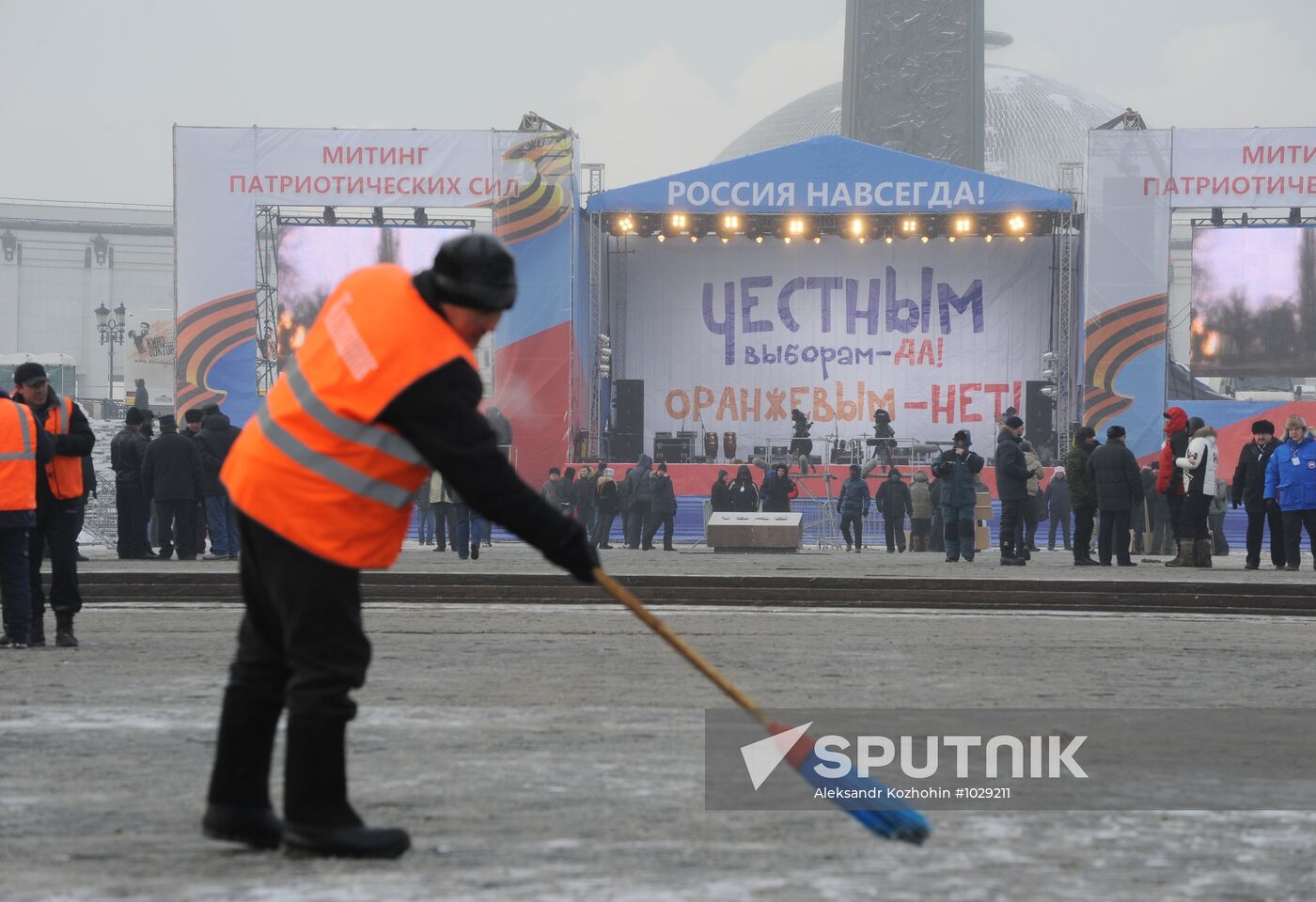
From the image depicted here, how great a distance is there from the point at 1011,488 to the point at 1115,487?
3.56ft

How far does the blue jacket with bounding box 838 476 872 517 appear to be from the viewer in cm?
2292

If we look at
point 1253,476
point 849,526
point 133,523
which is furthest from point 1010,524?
point 133,523

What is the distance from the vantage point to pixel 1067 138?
7225 centimetres

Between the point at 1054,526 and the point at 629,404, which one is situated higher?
the point at 629,404

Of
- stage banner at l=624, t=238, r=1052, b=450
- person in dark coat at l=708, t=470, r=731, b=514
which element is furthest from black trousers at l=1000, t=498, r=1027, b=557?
stage banner at l=624, t=238, r=1052, b=450

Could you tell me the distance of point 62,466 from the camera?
27.9 ft

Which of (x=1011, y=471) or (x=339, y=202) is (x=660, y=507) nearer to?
(x=1011, y=471)

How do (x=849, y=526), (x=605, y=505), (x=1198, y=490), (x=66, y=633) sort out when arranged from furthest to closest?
(x=605, y=505), (x=849, y=526), (x=1198, y=490), (x=66, y=633)

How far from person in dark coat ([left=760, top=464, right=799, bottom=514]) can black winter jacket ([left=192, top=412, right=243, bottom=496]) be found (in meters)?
8.52

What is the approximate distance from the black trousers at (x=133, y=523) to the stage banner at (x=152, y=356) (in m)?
27.5

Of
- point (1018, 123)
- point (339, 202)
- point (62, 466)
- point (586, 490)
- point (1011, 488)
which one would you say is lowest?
point (586, 490)

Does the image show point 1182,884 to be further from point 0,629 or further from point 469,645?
point 0,629

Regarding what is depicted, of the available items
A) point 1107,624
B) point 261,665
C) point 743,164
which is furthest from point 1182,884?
point 743,164
